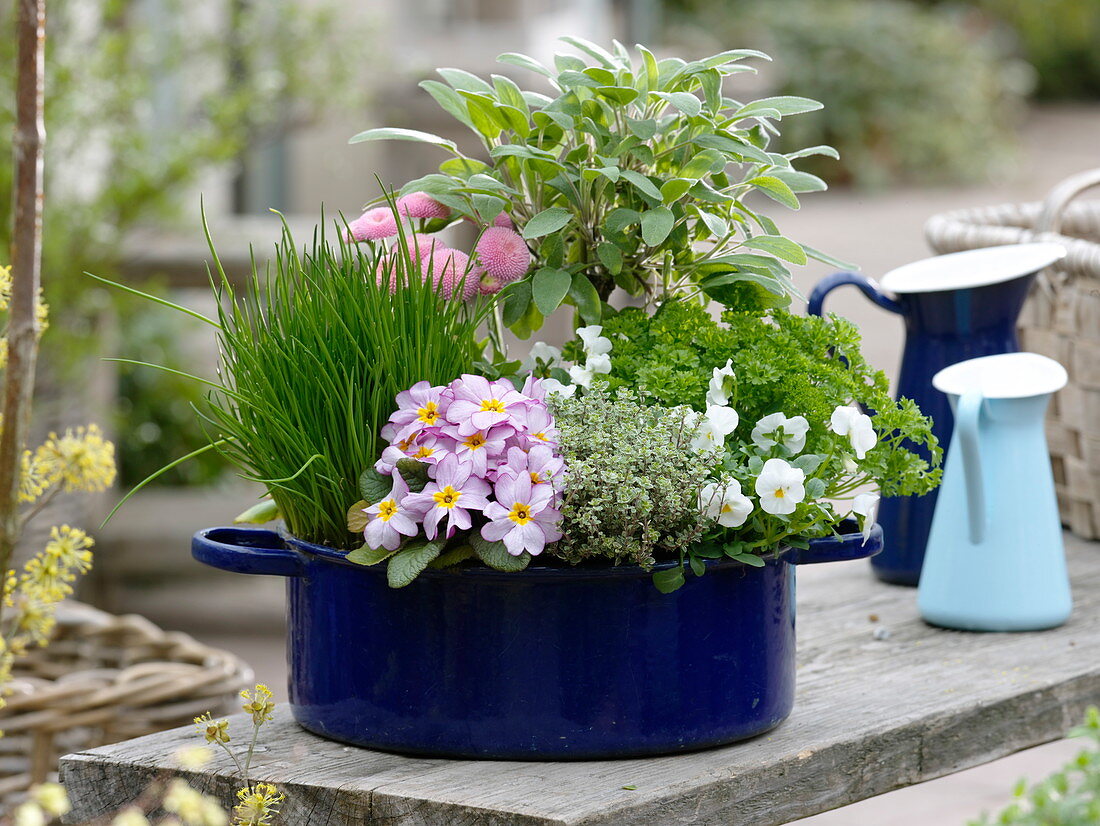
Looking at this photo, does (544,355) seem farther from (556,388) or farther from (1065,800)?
(1065,800)

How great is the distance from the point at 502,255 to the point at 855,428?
0.89ft

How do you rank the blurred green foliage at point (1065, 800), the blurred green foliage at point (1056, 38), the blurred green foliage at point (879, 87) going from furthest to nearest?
the blurred green foliage at point (1056, 38), the blurred green foliage at point (879, 87), the blurred green foliage at point (1065, 800)

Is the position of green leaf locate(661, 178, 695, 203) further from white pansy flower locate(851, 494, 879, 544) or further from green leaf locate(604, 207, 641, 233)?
white pansy flower locate(851, 494, 879, 544)

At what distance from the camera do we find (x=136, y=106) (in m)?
3.08

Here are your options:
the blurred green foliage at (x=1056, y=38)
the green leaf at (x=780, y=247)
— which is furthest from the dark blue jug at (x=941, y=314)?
the blurred green foliage at (x=1056, y=38)

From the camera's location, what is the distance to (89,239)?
283 cm

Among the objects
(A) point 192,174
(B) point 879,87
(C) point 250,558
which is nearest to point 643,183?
(C) point 250,558

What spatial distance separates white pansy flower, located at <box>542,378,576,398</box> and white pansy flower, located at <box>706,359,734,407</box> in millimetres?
92

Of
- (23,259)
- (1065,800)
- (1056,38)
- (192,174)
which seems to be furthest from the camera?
(1056,38)

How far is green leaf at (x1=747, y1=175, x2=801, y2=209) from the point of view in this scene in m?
0.99

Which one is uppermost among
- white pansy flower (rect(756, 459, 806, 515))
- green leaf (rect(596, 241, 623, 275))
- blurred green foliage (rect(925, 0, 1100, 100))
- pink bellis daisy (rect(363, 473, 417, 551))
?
blurred green foliage (rect(925, 0, 1100, 100))

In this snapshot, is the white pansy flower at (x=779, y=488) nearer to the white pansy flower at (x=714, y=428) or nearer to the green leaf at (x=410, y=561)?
the white pansy flower at (x=714, y=428)

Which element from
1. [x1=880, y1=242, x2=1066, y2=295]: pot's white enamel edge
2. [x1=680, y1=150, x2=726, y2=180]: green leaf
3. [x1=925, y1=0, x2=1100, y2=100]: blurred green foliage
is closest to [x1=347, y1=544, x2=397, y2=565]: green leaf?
[x1=680, y1=150, x2=726, y2=180]: green leaf

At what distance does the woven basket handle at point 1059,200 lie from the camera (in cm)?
157
